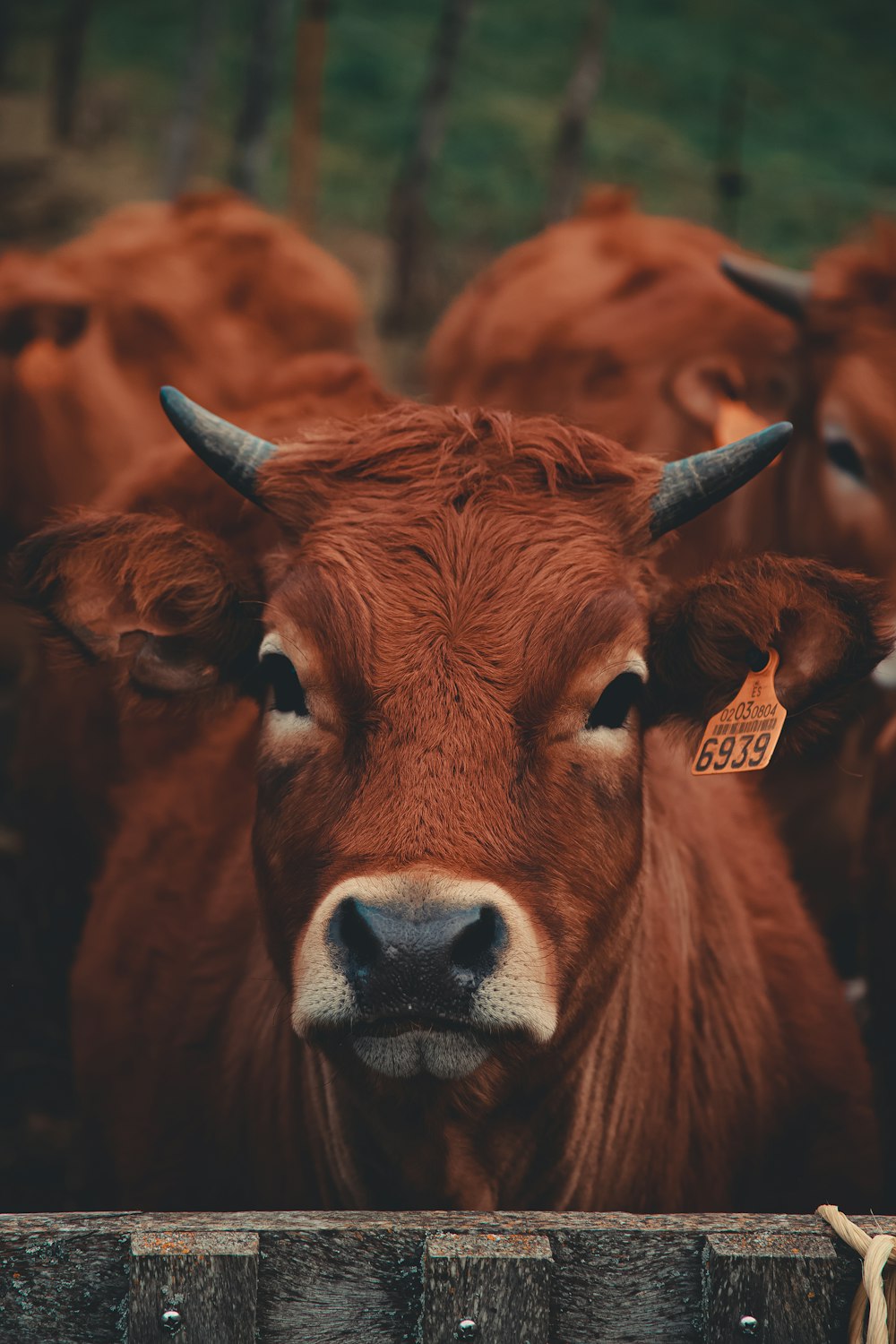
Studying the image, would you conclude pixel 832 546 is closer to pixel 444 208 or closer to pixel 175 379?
pixel 175 379

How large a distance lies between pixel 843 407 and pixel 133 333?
3.99 metres

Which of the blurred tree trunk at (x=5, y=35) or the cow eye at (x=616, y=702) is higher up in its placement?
the blurred tree trunk at (x=5, y=35)

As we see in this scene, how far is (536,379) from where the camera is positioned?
8078 millimetres

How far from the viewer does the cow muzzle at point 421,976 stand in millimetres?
2215

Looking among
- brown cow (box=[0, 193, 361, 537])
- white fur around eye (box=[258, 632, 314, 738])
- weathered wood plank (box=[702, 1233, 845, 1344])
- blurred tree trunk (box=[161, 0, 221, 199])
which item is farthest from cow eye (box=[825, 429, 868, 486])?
blurred tree trunk (box=[161, 0, 221, 199])

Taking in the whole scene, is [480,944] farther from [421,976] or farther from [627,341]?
[627,341]

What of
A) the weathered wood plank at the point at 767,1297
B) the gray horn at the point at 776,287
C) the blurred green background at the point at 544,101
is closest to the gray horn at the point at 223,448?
the weathered wood plank at the point at 767,1297

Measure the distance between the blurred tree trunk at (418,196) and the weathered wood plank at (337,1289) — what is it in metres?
14.5

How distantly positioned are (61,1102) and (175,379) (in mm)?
4196

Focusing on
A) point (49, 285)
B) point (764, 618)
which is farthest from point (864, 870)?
point (49, 285)

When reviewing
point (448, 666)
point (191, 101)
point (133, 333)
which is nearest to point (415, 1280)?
point (448, 666)

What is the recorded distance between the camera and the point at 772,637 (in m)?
2.85

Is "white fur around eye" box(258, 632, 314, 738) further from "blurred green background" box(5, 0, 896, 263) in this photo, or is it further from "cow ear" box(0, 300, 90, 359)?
"blurred green background" box(5, 0, 896, 263)

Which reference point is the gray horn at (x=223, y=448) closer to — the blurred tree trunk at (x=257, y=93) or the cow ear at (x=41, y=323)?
the cow ear at (x=41, y=323)
